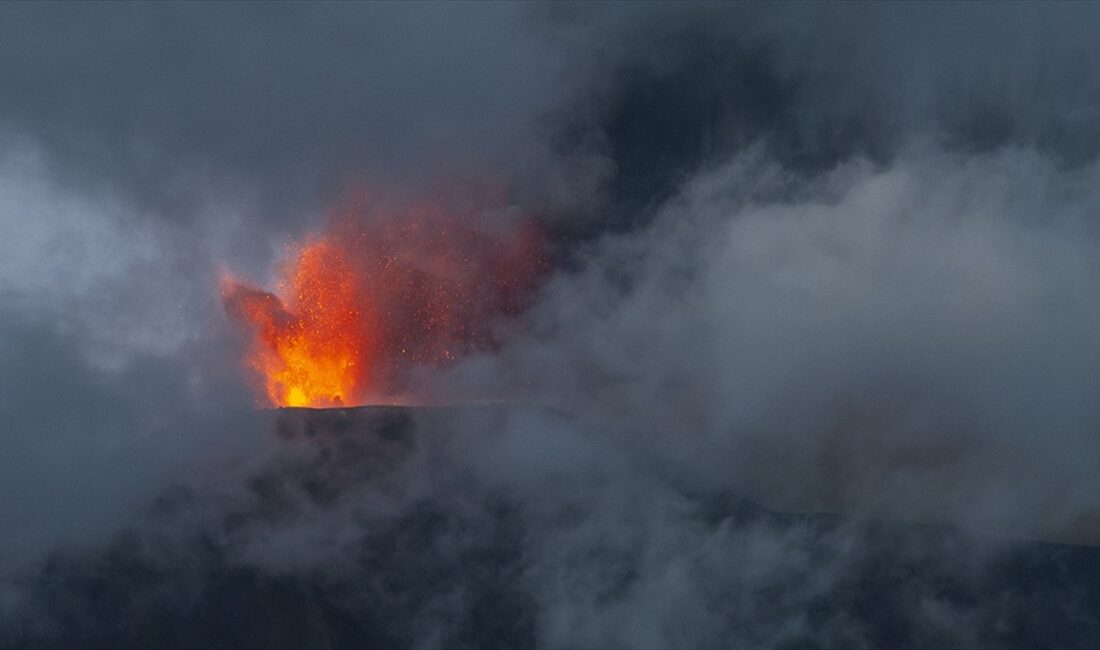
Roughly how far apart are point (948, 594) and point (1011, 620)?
111 inches

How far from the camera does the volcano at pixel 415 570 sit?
68.8 metres

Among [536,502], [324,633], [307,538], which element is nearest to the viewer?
[324,633]

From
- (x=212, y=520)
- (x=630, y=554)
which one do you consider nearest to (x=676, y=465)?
(x=630, y=554)

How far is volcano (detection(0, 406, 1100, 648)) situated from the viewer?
68.8m

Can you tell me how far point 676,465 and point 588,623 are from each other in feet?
43.3

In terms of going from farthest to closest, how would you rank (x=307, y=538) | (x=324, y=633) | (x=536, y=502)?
(x=536, y=502), (x=307, y=538), (x=324, y=633)

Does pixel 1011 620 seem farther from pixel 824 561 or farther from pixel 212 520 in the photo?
pixel 212 520

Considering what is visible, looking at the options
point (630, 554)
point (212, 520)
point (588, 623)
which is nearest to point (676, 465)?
point (630, 554)

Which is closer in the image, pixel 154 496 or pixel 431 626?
pixel 431 626

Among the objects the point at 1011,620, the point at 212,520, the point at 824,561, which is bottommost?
the point at 1011,620

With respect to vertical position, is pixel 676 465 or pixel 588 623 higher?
pixel 676 465

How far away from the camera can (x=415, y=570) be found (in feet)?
238

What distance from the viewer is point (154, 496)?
75000mm

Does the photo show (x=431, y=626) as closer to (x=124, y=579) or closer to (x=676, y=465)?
(x=124, y=579)
